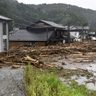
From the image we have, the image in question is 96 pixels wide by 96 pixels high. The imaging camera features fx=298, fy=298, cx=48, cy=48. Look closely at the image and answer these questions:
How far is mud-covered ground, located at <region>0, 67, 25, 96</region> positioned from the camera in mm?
8258

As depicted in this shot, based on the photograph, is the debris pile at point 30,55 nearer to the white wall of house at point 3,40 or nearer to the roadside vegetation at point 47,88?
the roadside vegetation at point 47,88

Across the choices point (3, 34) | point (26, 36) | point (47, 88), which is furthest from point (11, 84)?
point (26, 36)

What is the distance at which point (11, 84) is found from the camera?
9305 millimetres

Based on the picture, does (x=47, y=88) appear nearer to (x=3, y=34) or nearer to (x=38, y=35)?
(x=3, y=34)

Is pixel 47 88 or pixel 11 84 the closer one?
pixel 47 88

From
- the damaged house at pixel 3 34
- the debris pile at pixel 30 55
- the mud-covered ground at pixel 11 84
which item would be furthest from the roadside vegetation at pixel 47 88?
the damaged house at pixel 3 34

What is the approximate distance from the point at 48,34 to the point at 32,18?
130ft

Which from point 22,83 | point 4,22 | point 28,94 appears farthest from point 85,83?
point 4,22

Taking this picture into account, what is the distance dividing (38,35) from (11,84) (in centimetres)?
3686

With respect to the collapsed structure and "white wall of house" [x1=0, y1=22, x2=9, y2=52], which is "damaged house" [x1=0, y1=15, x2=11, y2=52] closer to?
"white wall of house" [x1=0, y1=22, x2=9, y2=52]

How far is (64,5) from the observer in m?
125

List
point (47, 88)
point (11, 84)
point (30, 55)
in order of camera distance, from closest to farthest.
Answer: point (47, 88)
point (11, 84)
point (30, 55)

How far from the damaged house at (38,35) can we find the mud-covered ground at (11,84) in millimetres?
32589

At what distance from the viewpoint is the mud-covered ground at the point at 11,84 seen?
A: 27.1 ft
